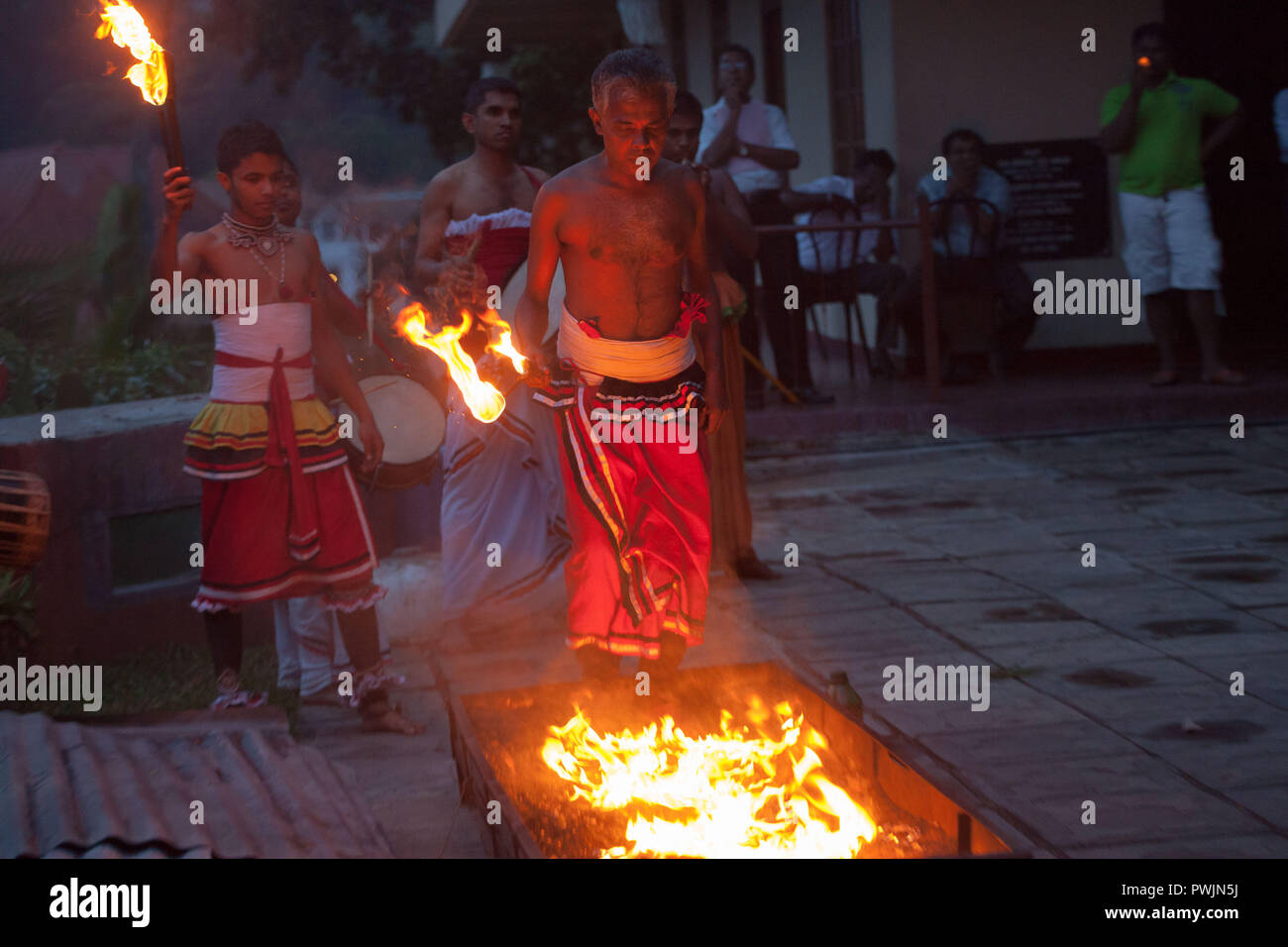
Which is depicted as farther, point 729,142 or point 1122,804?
point 729,142

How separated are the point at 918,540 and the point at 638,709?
3317 millimetres

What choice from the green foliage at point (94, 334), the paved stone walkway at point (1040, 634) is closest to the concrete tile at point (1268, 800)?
the paved stone walkway at point (1040, 634)

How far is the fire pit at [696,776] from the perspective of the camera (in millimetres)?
3506

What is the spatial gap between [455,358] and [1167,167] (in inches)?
263

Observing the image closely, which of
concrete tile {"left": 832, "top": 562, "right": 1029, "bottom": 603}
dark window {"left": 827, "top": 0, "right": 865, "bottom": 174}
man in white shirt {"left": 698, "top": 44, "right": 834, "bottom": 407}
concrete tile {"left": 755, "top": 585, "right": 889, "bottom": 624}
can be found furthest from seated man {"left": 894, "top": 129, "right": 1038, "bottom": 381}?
concrete tile {"left": 755, "top": 585, "right": 889, "bottom": 624}

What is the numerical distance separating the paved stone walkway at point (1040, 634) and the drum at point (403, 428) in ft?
2.42

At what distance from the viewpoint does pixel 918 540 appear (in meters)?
7.48

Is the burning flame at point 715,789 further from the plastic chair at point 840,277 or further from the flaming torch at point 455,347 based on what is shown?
the plastic chair at point 840,277

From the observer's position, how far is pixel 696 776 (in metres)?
3.94

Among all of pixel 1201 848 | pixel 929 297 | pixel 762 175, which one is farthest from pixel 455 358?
pixel 762 175

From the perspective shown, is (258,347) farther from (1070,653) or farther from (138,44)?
(1070,653)

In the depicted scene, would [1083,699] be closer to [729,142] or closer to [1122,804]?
[1122,804]

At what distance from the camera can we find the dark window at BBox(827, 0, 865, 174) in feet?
43.6
